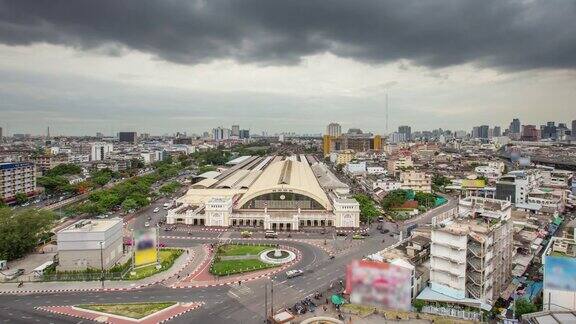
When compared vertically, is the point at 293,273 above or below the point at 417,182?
below

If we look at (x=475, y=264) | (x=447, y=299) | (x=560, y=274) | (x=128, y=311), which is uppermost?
(x=475, y=264)

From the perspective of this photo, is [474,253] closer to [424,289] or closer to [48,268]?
[424,289]

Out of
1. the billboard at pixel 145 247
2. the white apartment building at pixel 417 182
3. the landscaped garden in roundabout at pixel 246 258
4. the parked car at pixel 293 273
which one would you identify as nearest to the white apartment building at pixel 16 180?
the billboard at pixel 145 247

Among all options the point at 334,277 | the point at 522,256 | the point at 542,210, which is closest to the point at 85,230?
the point at 334,277

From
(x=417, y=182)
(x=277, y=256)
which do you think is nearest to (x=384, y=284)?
(x=277, y=256)

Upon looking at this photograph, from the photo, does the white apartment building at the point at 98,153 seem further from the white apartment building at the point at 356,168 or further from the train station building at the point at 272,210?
the train station building at the point at 272,210

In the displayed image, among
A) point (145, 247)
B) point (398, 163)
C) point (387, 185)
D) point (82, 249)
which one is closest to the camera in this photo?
point (82, 249)

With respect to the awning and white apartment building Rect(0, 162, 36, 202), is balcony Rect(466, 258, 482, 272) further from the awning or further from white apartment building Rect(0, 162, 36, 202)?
white apartment building Rect(0, 162, 36, 202)

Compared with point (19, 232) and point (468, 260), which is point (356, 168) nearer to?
point (468, 260)
